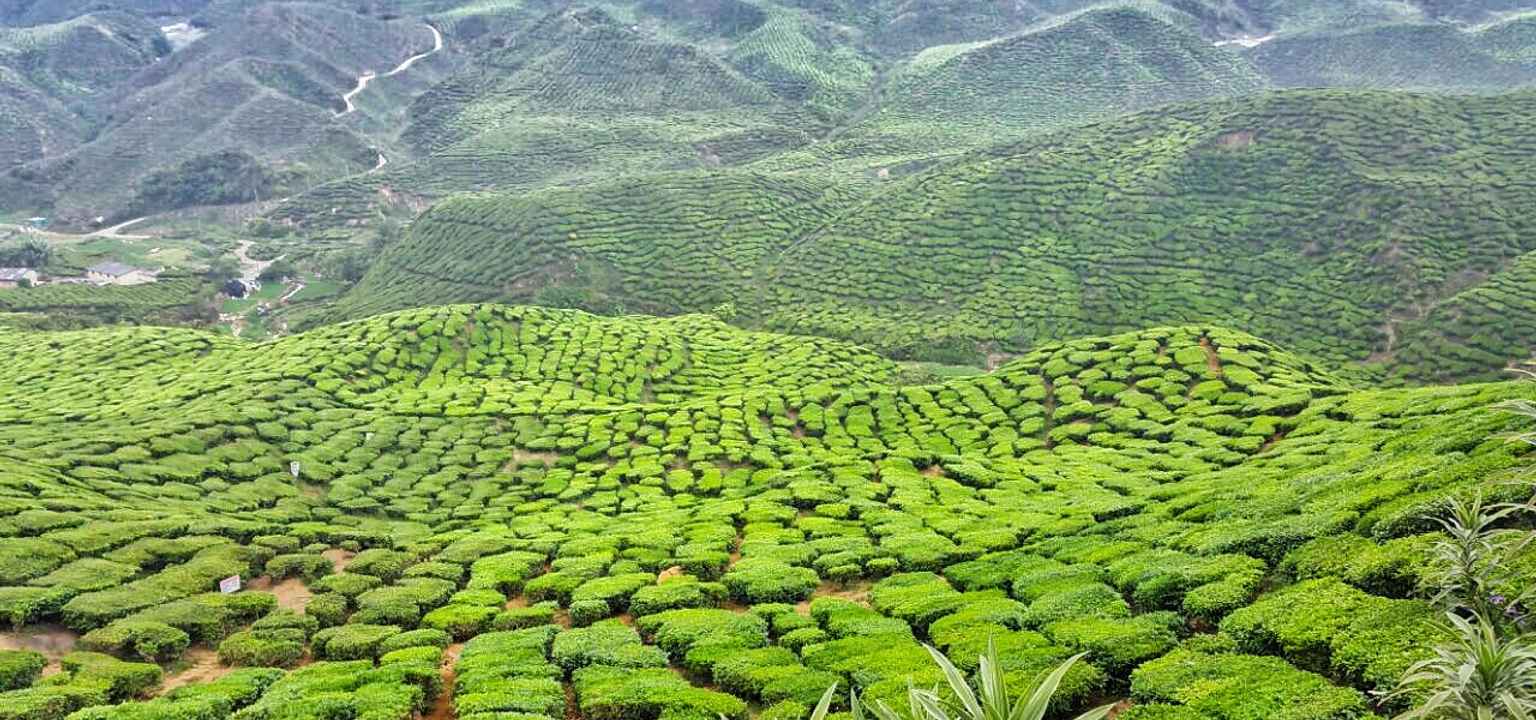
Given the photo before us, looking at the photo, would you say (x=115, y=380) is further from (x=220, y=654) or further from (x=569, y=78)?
(x=569, y=78)

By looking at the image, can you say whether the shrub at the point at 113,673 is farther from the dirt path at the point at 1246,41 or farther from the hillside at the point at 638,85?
the dirt path at the point at 1246,41

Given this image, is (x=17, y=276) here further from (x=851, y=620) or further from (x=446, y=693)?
(x=851, y=620)

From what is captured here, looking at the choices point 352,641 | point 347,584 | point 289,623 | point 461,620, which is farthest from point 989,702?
point 347,584

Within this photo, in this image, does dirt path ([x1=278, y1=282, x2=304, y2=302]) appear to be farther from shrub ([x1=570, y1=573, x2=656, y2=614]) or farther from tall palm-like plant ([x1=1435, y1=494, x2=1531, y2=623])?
tall palm-like plant ([x1=1435, y1=494, x2=1531, y2=623])

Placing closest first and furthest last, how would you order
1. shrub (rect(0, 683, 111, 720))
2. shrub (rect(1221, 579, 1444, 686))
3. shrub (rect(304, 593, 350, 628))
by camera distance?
shrub (rect(1221, 579, 1444, 686)) → shrub (rect(0, 683, 111, 720)) → shrub (rect(304, 593, 350, 628))

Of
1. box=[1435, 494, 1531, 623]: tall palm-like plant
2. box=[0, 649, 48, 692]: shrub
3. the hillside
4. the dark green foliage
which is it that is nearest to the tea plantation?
box=[0, 649, 48, 692]: shrub

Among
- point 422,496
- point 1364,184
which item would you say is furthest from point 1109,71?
point 422,496

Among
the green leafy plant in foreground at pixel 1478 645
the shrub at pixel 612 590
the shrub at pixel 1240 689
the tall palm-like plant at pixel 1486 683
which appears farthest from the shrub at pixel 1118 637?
the shrub at pixel 612 590
